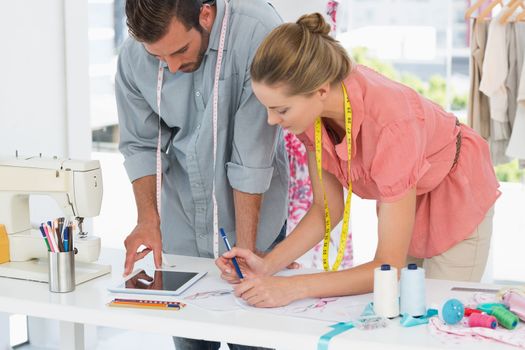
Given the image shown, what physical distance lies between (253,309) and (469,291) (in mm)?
558

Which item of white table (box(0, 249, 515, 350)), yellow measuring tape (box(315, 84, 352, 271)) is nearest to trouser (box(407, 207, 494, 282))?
white table (box(0, 249, 515, 350))


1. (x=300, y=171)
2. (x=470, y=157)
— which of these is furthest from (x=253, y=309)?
(x=300, y=171)

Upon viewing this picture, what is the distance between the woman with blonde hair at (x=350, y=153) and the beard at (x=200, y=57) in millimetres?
378

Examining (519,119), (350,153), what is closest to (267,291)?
(350,153)

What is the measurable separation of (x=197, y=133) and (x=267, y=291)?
2.11 feet

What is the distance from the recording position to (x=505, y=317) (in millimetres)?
1846

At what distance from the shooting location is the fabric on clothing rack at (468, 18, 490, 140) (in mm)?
4129

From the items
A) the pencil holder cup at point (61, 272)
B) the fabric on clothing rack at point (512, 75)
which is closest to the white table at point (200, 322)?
the pencil holder cup at point (61, 272)

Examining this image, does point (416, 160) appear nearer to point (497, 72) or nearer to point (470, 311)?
point (470, 311)

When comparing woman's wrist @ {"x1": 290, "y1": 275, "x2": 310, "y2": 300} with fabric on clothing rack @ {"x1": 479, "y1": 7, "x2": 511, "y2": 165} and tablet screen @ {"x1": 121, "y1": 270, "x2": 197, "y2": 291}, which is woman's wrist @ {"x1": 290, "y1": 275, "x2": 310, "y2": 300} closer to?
tablet screen @ {"x1": 121, "y1": 270, "x2": 197, "y2": 291}

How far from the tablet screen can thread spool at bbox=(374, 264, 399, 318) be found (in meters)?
0.54

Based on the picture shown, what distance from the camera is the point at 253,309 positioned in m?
2.00

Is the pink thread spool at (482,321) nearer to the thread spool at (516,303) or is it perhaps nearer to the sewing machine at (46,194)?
the thread spool at (516,303)

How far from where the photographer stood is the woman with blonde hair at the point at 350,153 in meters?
1.99
